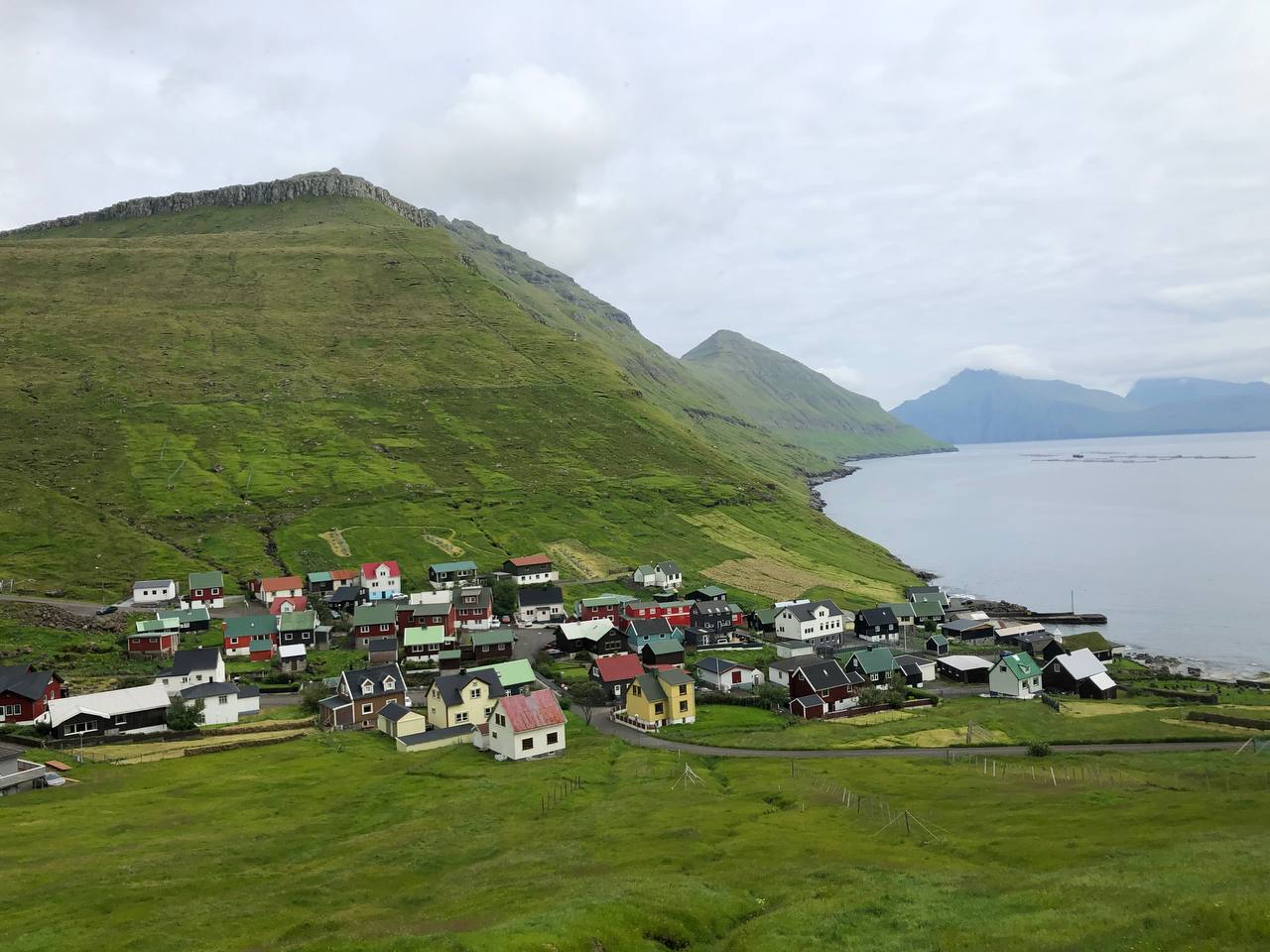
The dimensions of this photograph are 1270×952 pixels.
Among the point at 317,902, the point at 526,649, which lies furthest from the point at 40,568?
the point at 317,902

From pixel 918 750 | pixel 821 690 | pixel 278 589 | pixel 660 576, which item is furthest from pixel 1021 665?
pixel 278 589

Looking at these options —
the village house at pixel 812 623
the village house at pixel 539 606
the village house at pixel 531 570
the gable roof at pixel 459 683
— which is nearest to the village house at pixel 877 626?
the village house at pixel 812 623

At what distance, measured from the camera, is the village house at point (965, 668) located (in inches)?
3789

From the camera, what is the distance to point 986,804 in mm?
45688

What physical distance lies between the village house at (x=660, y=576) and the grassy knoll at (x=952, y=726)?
50.8 metres

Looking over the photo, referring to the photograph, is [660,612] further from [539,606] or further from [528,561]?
[528,561]

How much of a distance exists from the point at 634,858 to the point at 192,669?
63.9 metres

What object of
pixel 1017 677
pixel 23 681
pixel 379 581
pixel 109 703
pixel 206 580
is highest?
pixel 206 580

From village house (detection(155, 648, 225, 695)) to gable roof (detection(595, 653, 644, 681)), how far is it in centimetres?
4101

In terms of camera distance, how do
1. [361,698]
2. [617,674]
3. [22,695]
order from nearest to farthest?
[22,695], [361,698], [617,674]

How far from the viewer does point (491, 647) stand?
9950 centimetres

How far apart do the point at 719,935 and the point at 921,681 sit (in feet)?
243

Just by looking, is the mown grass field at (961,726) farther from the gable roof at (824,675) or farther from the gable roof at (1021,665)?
the gable roof at (1021,665)

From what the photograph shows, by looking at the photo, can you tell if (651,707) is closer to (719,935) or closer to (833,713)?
(833,713)
